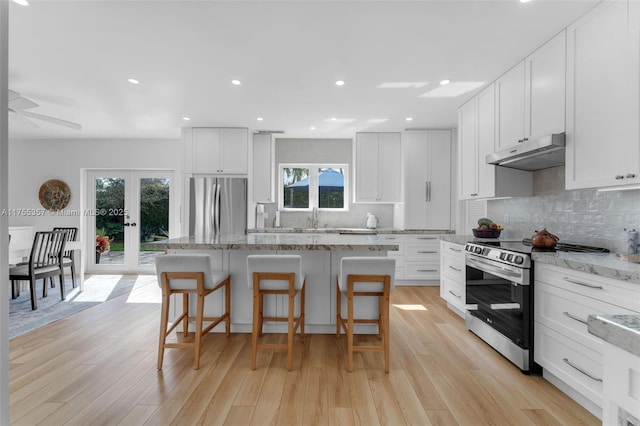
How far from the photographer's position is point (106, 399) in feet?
6.60

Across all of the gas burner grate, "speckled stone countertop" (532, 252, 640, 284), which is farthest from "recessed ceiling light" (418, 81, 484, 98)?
"speckled stone countertop" (532, 252, 640, 284)

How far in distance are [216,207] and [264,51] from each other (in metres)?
2.96

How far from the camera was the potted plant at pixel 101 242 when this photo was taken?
5.93m

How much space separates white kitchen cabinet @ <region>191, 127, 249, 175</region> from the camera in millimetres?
5102

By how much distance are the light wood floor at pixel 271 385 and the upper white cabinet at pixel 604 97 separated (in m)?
1.51

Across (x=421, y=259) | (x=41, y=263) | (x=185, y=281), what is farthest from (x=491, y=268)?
(x=41, y=263)

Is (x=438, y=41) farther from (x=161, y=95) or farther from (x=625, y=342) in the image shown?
(x=161, y=95)

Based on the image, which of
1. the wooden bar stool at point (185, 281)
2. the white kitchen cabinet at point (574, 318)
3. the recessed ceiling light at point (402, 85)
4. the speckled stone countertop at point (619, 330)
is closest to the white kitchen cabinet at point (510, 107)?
the recessed ceiling light at point (402, 85)

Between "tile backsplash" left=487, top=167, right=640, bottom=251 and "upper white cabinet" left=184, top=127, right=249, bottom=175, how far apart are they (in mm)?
3791

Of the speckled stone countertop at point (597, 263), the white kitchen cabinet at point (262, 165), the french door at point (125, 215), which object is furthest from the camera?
the french door at point (125, 215)

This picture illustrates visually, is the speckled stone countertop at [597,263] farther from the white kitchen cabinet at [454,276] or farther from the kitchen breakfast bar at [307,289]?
the kitchen breakfast bar at [307,289]

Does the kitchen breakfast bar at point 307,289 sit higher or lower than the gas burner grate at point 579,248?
lower

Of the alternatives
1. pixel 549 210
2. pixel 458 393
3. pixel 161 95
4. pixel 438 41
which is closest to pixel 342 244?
pixel 458 393

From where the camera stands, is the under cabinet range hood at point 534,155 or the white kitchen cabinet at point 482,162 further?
the white kitchen cabinet at point 482,162
